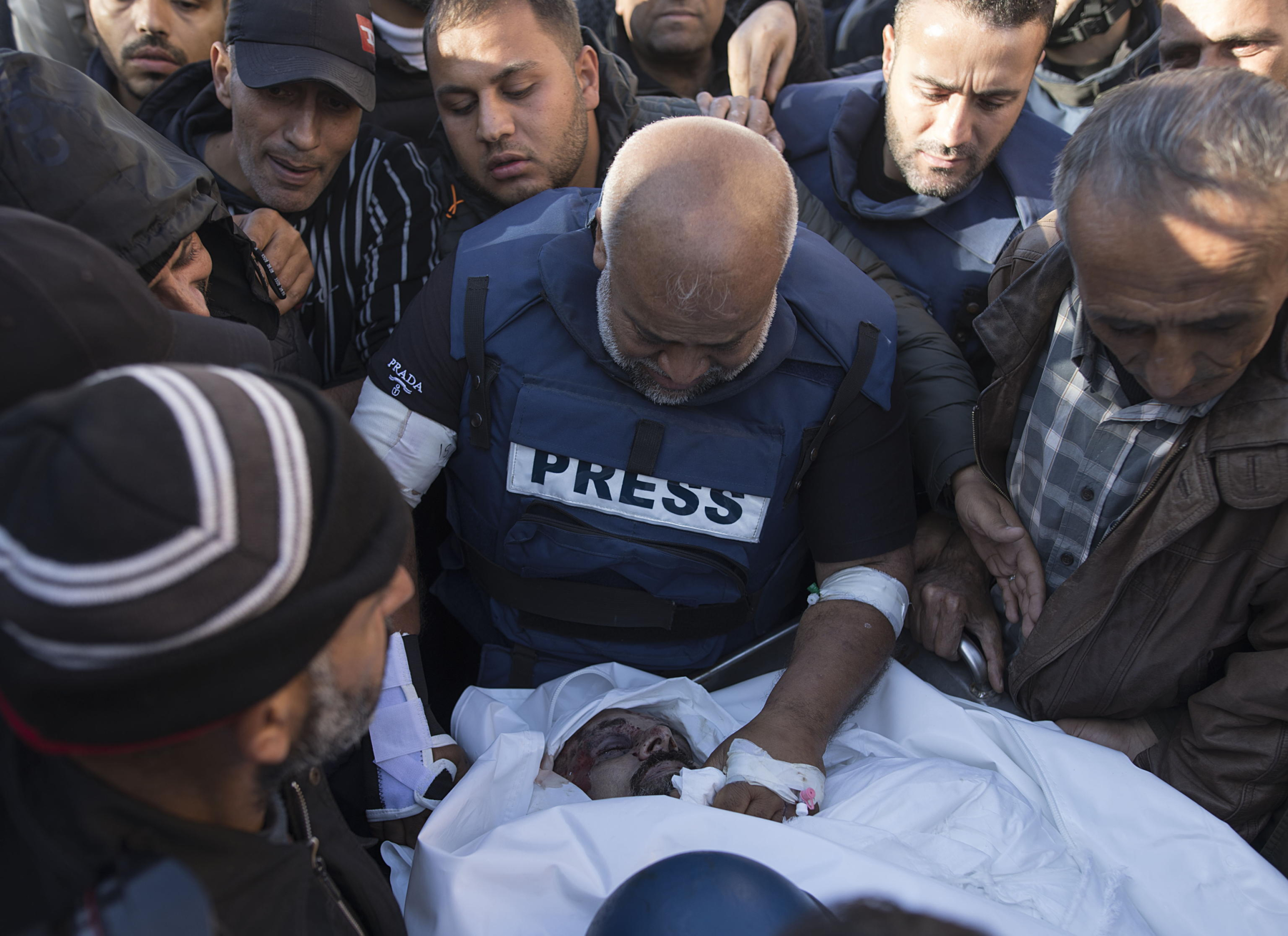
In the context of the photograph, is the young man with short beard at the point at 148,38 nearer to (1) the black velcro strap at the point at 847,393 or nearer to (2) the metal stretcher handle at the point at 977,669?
(1) the black velcro strap at the point at 847,393

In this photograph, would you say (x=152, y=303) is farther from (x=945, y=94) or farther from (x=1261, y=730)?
(x=945, y=94)

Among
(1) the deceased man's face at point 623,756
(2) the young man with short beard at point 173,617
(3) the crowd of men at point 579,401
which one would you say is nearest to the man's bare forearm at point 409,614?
(3) the crowd of men at point 579,401

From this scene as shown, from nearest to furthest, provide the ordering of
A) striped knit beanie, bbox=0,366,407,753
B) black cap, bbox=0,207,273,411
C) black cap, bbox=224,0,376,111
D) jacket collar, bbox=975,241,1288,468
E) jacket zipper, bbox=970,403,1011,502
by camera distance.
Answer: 1. striped knit beanie, bbox=0,366,407,753
2. black cap, bbox=0,207,273,411
3. jacket collar, bbox=975,241,1288,468
4. jacket zipper, bbox=970,403,1011,502
5. black cap, bbox=224,0,376,111

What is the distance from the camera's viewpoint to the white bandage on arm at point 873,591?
2143 millimetres

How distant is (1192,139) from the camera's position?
1.49m

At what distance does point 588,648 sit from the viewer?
7.41 ft

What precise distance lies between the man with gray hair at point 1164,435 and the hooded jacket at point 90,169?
69.5 inches

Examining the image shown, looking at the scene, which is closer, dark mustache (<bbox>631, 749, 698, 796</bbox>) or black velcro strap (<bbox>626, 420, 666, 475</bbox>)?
dark mustache (<bbox>631, 749, 698, 796</bbox>)

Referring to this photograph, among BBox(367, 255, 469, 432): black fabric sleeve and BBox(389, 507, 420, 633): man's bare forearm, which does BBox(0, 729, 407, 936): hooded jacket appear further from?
BBox(367, 255, 469, 432): black fabric sleeve

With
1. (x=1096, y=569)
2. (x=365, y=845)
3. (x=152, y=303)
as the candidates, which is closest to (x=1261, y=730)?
(x=1096, y=569)

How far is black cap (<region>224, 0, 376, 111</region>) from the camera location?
2.53 m

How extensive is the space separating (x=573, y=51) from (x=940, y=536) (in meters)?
1.92

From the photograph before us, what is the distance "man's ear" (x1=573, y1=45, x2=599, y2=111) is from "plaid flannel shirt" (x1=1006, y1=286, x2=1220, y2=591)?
1759mm

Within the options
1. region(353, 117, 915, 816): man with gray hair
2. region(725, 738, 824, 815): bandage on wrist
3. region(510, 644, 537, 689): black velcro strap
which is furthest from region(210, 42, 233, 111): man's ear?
region(725, 738, 824, 815): bandage on wrist
